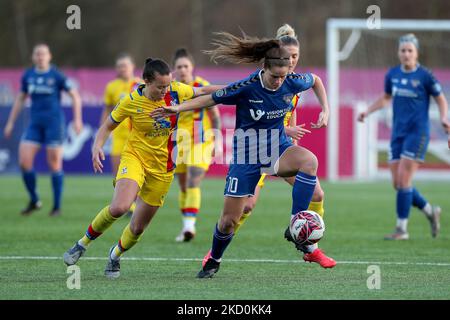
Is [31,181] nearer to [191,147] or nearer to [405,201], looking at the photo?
[191,147]

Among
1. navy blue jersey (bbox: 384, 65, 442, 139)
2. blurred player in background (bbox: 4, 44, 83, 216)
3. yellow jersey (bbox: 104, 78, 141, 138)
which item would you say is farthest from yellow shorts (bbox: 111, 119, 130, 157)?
navy blue jersey (bbox: 384, 65, 442, 139)

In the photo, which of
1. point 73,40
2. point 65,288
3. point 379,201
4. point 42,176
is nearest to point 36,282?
point 65,288

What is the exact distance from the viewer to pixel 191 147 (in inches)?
425

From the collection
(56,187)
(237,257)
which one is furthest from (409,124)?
(56,187)

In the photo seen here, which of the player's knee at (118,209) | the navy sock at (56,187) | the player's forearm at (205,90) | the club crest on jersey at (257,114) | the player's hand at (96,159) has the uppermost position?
the player's forearm at (205,90)

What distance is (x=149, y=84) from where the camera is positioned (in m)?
7.72

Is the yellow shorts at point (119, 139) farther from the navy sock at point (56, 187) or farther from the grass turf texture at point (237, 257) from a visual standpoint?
the grass turf texture at point (237, 257)

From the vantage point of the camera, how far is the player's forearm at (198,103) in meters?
7.33

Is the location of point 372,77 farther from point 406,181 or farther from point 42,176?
point 406,181

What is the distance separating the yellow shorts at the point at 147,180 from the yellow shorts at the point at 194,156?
2790 millimetres

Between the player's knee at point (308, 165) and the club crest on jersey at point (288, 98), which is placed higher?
the club crest on jersey at point (288, 98)

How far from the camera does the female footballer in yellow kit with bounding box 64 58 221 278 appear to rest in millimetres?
7609

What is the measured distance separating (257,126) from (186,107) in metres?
0.63

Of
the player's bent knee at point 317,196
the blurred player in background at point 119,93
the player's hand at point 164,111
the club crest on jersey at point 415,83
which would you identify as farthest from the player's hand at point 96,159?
the blurred player in background at point 119,93
